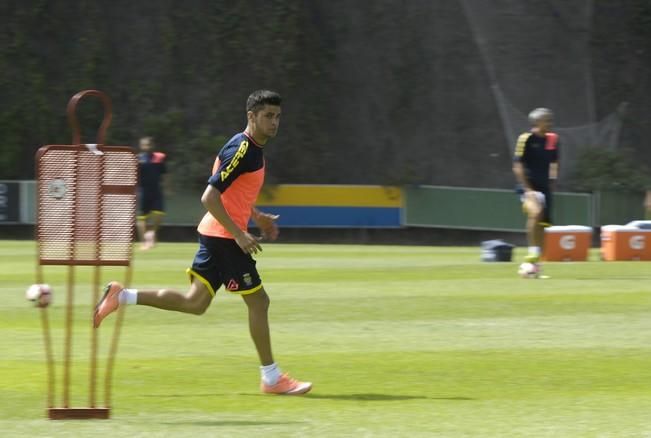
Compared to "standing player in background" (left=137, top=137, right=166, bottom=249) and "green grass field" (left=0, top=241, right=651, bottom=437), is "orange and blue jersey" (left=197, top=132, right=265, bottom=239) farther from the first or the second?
"standing player in background" (left=137, top=137, right=166, bottom=249)

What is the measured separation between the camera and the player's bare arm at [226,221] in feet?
25.5

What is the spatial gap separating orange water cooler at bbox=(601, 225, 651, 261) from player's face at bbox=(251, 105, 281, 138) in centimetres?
1259

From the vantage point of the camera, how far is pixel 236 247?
26.7ft

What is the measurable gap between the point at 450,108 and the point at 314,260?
39.9ft

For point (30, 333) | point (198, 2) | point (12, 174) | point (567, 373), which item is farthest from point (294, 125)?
point (567, 373)

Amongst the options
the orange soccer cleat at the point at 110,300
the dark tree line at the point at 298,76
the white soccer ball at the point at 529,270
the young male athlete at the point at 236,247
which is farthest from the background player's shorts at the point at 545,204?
the dark tree line at the point at 298,76

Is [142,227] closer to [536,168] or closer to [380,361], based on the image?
[536,168]

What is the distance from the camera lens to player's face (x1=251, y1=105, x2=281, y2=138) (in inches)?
313

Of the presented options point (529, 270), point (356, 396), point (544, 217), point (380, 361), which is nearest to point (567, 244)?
point (544, 217)

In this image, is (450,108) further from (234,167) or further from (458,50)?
(234,167)

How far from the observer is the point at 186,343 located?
10.3 m

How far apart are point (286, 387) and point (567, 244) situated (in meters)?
12.1

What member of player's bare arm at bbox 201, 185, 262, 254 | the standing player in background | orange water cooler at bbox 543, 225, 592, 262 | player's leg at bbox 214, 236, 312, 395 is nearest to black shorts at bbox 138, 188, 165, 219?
the standing player in background

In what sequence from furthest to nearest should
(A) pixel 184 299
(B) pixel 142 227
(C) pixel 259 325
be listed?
(B) pixel 142 227 < (A) pixel 184 299 < (C) pixel 259 325
